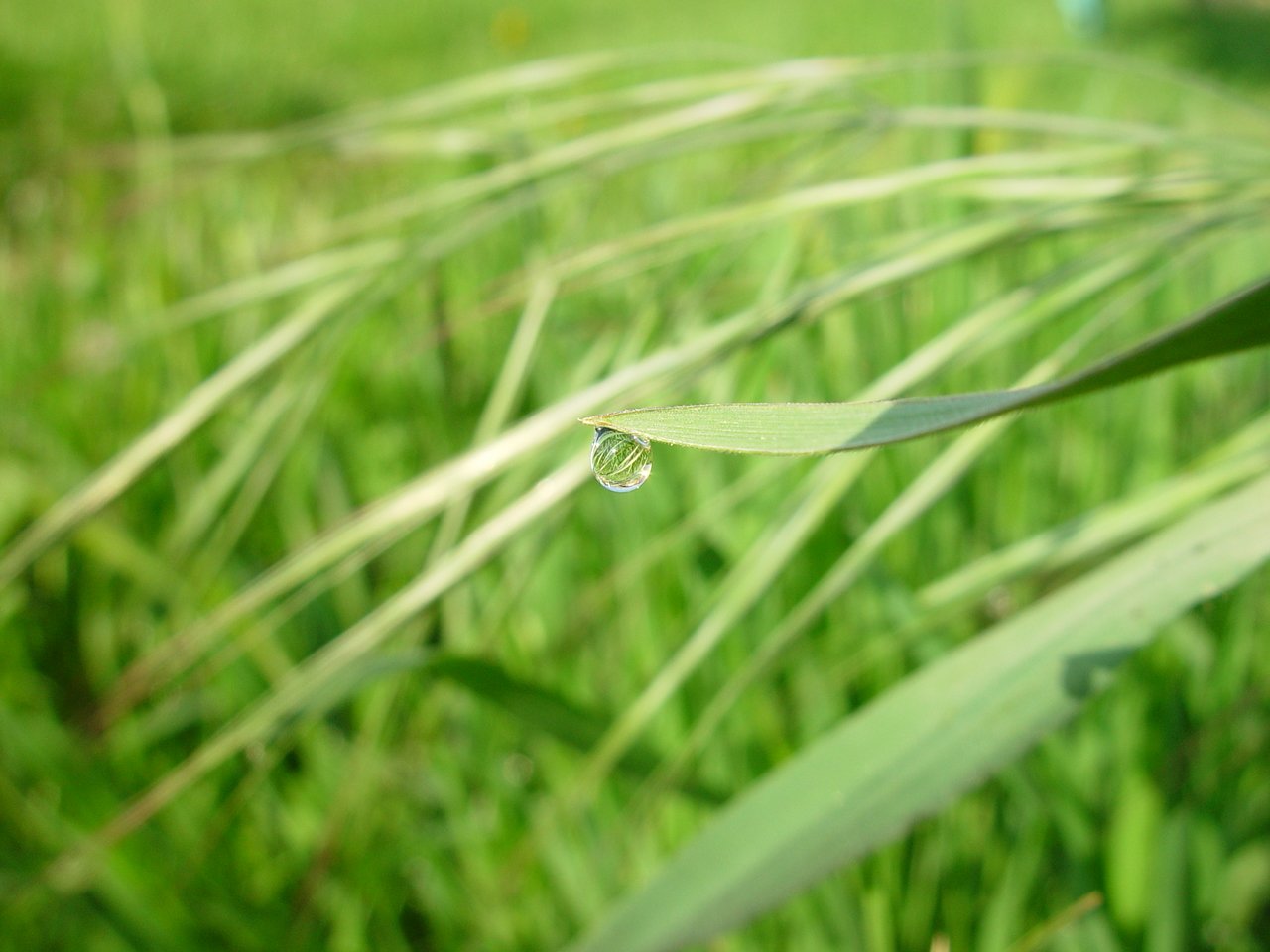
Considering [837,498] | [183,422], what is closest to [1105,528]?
[837,498]

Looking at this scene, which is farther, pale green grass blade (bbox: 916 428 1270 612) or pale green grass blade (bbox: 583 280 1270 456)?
pale green grass blade (bbox: 916 428 1270 612)

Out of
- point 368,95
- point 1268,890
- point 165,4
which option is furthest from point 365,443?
point 165,4

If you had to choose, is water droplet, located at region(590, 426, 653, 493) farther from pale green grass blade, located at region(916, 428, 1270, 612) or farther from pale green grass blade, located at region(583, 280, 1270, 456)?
pale green grass blade, located at region(916, 428, 1270, 612)

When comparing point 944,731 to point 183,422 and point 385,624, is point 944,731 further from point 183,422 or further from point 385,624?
point 183,422

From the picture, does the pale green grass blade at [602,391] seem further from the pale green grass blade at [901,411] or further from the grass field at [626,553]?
the pale green grass blade at [901,411]

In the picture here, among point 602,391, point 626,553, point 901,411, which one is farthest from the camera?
point 626,553

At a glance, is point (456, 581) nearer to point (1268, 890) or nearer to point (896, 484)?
point (896, 484)

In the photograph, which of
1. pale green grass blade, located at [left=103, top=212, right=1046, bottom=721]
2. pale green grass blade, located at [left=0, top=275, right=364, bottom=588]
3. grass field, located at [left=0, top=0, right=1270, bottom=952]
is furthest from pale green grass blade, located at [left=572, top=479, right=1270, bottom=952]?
pale green grass blade, located at [left=0, top=275, right=364, bottom=588]
